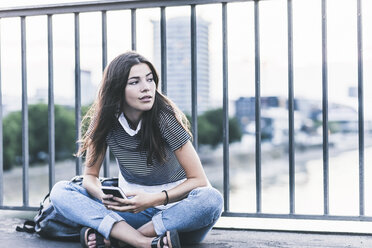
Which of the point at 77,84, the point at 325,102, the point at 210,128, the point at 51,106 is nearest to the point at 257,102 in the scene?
the point at 325,102

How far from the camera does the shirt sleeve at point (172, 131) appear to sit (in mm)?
2014

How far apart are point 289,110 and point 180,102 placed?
55 centimetres

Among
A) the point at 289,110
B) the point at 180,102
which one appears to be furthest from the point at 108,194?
the point at 289,110

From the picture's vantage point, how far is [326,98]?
90.7 inches

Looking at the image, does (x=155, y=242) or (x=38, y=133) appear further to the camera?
(x=38, y=133)

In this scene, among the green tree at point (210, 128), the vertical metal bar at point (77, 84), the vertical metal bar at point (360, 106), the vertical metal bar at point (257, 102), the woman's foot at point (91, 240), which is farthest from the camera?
the green tree at point (210, 128)

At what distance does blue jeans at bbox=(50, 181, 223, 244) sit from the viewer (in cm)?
193

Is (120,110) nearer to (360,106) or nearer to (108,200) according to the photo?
(108,200)

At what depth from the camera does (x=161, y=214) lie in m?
1.96

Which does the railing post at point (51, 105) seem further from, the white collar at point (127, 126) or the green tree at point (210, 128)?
the green tree at point (210, 128)

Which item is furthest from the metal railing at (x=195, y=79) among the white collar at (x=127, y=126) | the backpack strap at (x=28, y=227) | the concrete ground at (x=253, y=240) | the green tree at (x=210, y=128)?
the green tree at (x=210, y=128)

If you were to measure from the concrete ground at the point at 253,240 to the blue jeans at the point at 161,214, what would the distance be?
0.13 m

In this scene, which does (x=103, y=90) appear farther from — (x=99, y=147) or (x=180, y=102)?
(x=180, y=102)

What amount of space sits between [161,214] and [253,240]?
475 millimetres
